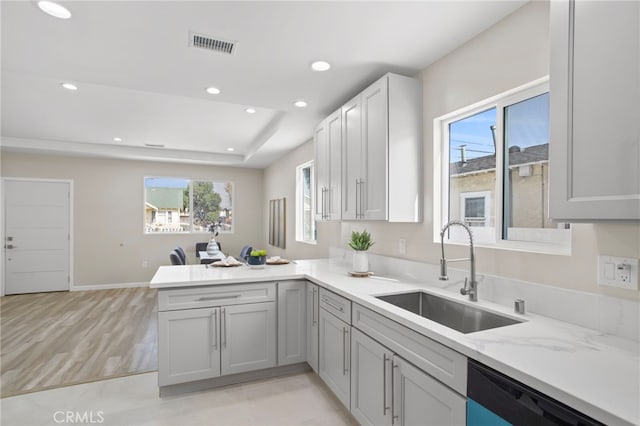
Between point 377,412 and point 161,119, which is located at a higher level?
point 161,119

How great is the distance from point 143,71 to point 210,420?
2514mm

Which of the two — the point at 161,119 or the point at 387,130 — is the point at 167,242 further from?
the point at 387,130

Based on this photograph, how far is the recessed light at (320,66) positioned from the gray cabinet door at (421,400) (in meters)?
1.95

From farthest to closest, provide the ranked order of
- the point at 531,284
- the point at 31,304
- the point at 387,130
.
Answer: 1. the point at 31,304
2. the point at 387,130
3. the point at 531,284

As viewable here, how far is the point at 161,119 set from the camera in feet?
14.0

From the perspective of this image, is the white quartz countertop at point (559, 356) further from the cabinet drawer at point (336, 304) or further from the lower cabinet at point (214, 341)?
the lower cabinet at point (214, 341)

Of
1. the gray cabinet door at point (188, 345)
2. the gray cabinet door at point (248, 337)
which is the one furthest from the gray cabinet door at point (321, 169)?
the gray cabinet door at point (188, 345)

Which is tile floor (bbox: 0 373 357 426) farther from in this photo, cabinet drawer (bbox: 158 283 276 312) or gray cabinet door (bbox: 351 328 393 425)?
cabinet drawer (bbox: 158 283 276 312)

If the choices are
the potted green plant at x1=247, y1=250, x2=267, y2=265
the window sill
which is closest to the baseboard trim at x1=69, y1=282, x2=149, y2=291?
the potted green plant at x1=247, y1=250, x2=267, y2=265

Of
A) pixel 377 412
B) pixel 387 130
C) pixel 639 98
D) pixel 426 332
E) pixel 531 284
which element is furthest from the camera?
pixel 387 130

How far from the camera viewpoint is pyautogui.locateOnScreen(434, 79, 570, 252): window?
→ 1739 millimetres

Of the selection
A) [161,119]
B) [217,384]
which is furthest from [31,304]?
[217,384]

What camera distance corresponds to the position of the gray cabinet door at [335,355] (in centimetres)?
213

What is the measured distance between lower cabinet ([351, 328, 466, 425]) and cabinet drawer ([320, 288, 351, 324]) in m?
0.13
